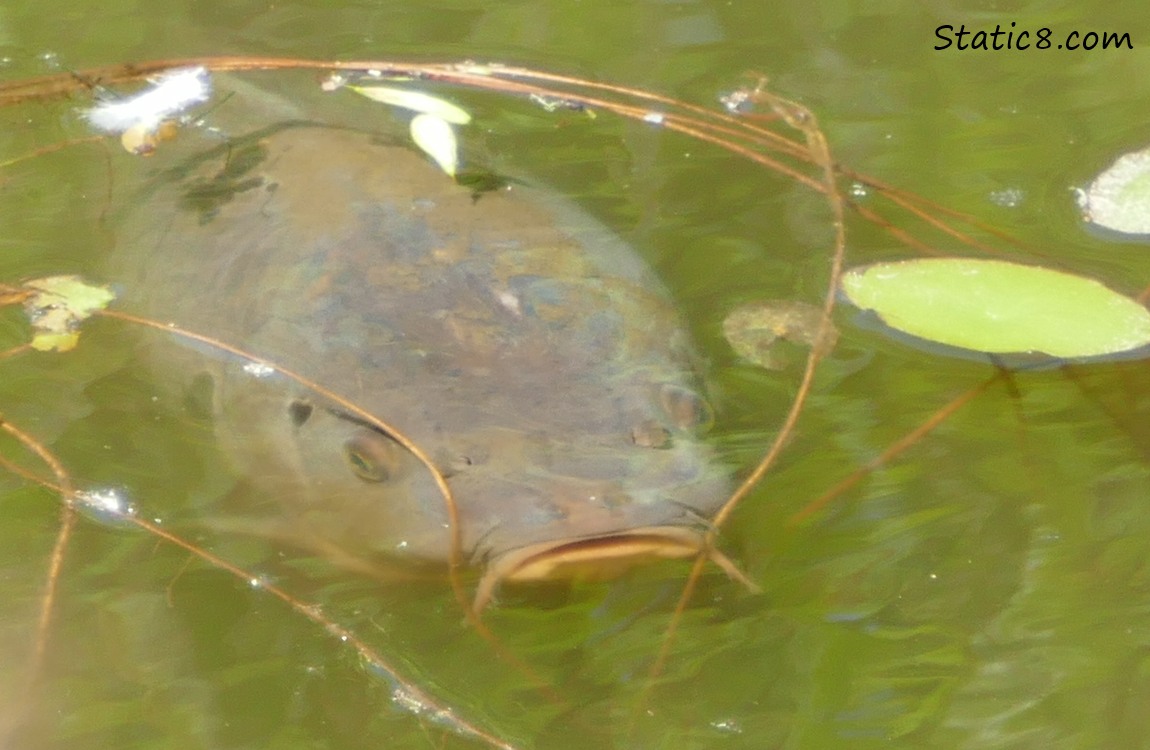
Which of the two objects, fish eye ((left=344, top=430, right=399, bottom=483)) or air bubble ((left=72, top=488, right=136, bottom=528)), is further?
air bubble ((left=72, top=488, right=136, bottom=528))

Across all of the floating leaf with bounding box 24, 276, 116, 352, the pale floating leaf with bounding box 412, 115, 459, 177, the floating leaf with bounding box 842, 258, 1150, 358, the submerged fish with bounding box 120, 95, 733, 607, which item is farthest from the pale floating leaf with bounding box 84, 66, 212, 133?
the floating leaf with bounding box 842, 258, 1150, 358

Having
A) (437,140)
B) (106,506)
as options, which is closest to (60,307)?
(106,506)

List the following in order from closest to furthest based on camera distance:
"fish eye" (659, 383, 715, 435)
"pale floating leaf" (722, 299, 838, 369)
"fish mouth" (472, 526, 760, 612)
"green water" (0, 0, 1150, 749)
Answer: "fish mouth" (472, 526, 760, 612) → "green water" (0, 0, 1150, 749) → "fish eye" (659, 383, 715, 435) → "pale floating leaf" (722, 299, 838, 369)

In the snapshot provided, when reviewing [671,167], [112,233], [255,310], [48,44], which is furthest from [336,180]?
[48,44]

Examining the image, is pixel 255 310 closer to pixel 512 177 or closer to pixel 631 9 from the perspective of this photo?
pixel 512 177

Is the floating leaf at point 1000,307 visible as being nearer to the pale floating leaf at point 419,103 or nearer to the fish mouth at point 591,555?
the fish mouth at point 591,555

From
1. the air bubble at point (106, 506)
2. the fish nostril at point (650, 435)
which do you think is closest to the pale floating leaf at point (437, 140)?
the fish nostril at point (650, 435)

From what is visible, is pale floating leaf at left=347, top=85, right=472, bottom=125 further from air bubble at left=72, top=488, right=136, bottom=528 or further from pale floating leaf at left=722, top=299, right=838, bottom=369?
air bubble at left=72, top=488, right=136, bottom=528
